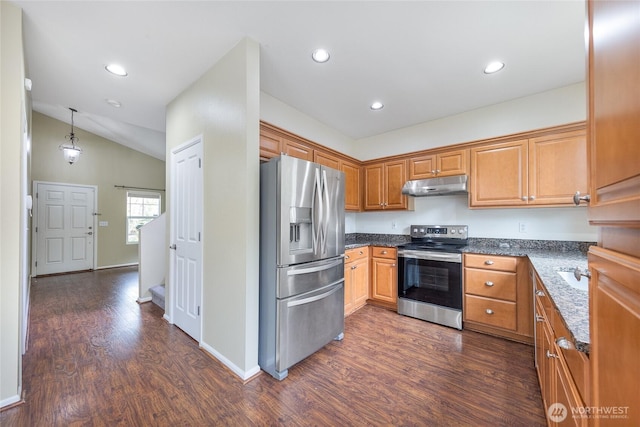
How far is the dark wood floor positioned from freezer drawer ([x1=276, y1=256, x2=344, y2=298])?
659mm

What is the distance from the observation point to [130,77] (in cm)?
252

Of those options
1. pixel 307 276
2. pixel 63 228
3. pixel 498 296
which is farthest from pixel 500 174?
pixel 63 228

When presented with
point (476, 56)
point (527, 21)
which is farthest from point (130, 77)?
point (527, 21)

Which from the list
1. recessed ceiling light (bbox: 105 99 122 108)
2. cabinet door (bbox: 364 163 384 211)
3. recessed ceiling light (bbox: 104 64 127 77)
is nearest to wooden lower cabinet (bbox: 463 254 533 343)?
cabinet door (bbox: 364 163 384 211)

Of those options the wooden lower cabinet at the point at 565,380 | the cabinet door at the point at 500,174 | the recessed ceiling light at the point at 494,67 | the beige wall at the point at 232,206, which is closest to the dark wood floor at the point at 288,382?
the beige wall at the point at 232,206

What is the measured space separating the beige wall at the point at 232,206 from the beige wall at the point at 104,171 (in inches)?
214

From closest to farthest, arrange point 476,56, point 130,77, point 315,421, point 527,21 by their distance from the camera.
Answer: point 315,421, point 527,21, point 476,56, point 130,77

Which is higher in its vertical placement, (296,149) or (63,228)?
(296,149)

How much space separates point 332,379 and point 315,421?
1.39 ft

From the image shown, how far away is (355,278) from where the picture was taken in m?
3.29

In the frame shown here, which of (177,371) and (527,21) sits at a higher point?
(527,21)

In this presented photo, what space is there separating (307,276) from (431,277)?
1.68m

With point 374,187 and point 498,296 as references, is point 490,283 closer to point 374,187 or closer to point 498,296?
point 498,296

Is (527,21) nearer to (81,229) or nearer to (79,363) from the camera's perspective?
(79,363)
